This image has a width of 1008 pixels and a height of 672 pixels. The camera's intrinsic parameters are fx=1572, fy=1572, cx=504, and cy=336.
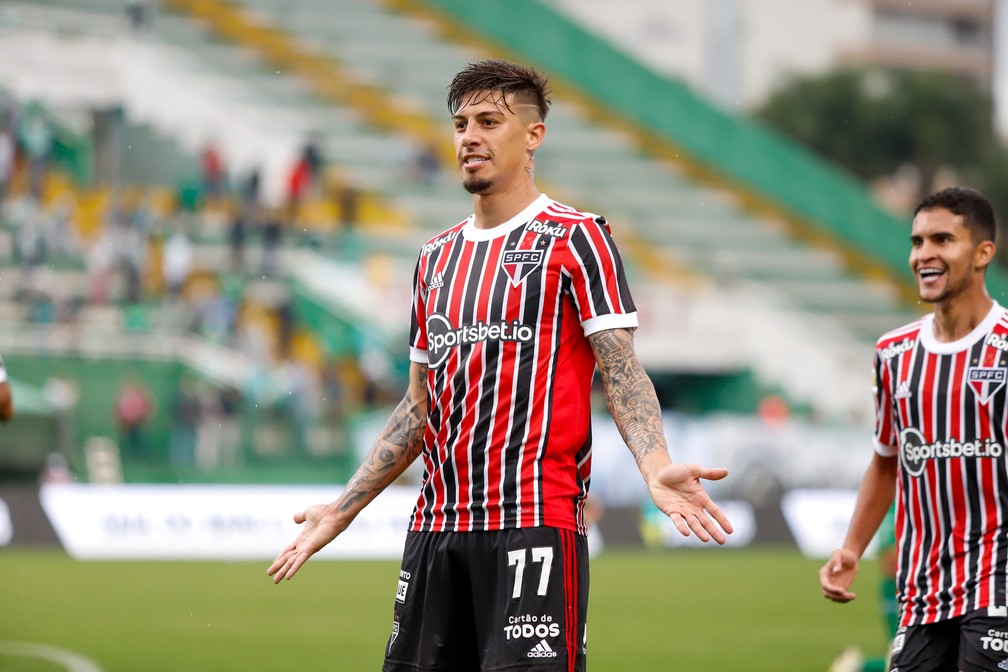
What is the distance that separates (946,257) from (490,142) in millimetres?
1764

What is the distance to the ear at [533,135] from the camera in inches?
176

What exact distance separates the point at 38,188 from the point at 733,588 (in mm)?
12338

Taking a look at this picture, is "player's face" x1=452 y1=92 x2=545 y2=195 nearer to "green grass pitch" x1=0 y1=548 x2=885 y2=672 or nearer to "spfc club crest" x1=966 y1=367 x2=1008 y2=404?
"spfc club crest" x1=966 y1=367 x2=1008 y2=404

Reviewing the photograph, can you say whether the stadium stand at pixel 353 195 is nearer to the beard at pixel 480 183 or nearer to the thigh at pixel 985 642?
the thigh at pixel 985 642

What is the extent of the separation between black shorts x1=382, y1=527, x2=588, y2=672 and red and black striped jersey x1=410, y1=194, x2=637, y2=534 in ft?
0.17

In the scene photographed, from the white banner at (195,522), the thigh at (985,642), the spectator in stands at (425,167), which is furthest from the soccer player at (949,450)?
the spectator in stands at (425,167)

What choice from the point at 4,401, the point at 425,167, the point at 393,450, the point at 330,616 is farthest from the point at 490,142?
the point at 425,167

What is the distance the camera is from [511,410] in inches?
169

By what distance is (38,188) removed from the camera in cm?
2297

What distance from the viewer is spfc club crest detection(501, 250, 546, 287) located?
14.3 ft

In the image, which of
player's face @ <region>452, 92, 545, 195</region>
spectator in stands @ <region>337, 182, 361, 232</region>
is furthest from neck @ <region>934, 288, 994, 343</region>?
spectator in stands @ <region>337, 182, 361, 232</region>

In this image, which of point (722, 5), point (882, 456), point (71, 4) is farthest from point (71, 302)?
point (722, 5)

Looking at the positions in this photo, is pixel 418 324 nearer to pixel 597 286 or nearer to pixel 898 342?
pixel 597 286

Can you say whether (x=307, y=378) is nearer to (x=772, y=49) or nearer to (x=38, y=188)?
(x=38, y=188)
